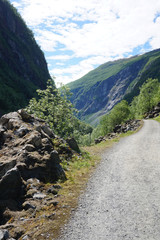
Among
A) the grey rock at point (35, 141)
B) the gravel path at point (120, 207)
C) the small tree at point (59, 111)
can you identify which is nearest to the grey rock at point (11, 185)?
the gravel path at point (120, 207)

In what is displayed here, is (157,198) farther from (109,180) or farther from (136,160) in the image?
(136,160)

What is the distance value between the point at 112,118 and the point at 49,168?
71.9 meters

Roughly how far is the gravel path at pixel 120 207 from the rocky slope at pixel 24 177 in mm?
1859

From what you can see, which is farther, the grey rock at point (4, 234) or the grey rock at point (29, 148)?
the grey rock at point (29, 148)

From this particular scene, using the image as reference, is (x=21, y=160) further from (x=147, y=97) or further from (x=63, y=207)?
(x=147, y=97)

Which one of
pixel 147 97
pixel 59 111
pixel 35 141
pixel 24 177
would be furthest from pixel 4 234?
pixel 147 97

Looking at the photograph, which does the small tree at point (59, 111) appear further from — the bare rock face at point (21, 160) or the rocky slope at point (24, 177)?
the bare rock face at point (21, 160)

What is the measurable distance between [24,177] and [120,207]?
21.1 feet

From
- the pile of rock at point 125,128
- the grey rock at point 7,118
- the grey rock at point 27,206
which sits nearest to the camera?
the grey rock at point 27,206

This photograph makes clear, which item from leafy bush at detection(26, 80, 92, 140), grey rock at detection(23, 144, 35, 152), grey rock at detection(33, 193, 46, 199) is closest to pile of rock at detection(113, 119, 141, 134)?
leafy bush at detection(26, 80, 92, 140)

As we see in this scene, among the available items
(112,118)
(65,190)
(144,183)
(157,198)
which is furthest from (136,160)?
(112,118)

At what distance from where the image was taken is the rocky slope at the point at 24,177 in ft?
27.4

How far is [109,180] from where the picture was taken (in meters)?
12.7

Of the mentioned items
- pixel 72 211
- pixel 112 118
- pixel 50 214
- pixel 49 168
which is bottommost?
pixel 112 118
